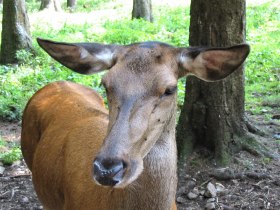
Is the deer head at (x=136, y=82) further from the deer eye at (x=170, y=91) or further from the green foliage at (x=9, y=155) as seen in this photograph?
the green foliage at (x=9, y=155)

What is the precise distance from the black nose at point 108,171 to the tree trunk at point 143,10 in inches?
565

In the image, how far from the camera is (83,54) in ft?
11.7

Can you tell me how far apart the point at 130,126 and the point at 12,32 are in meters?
8.84

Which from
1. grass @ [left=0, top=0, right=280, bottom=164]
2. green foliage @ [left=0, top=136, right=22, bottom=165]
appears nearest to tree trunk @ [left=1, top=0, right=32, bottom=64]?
grass @ [left=0, top=0, right=280, bottom=164]

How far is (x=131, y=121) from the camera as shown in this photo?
300 cm

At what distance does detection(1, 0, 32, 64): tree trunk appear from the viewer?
11.2m

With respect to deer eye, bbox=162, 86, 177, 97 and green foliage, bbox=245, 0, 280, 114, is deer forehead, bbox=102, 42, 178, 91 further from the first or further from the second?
green foliage, bbox=245, 0, 280, 114

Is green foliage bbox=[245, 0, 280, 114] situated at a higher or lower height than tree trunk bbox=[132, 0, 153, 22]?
lower

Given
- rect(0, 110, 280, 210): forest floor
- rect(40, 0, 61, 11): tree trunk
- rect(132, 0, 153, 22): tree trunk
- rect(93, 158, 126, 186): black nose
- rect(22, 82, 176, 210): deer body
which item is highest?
rect(40, 0, 61, 11): tree trunk

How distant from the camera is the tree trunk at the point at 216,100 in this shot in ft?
18.0

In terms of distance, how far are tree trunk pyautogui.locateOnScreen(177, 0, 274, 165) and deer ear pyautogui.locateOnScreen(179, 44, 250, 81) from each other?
6.68 ft

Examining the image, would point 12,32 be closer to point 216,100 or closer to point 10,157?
point 10,157

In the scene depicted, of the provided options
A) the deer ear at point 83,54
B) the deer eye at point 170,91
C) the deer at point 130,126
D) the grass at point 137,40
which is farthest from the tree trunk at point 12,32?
the deer eye at point 170,91

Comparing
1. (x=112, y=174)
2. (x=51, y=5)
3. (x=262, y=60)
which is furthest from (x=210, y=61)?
(x=51, y=5)
